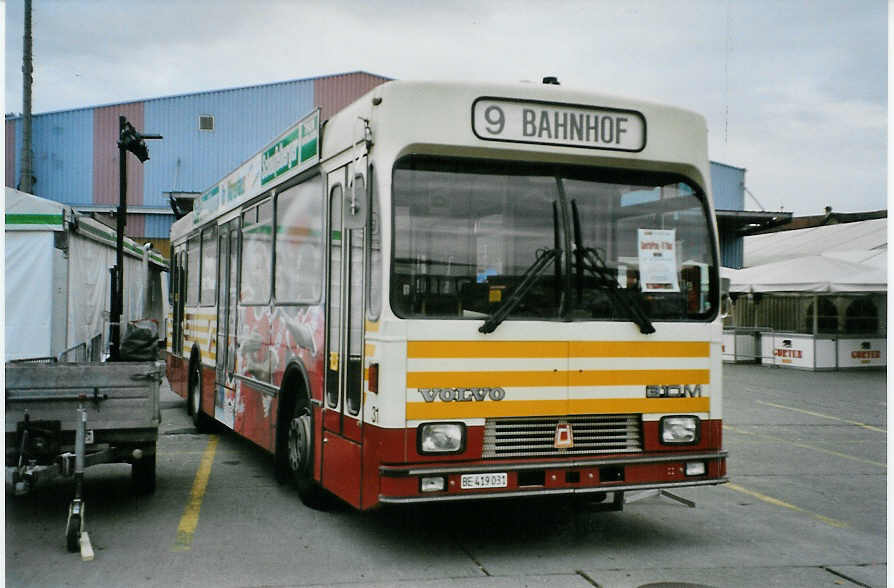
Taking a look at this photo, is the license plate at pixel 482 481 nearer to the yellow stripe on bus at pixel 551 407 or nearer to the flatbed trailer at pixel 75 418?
the yellow stripe on bus at pixel 551 407

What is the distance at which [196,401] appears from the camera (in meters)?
12.8

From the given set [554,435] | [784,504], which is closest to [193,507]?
[554,435]

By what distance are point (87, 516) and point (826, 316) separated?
2231cm

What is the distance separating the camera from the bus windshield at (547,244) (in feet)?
19.7

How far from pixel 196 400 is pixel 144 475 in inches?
183

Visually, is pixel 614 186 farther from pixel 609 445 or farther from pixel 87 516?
pixel 87 516

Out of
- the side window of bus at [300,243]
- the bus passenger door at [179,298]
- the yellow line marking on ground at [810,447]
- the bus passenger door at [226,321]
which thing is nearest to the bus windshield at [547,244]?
the side window of bus at [300,243]

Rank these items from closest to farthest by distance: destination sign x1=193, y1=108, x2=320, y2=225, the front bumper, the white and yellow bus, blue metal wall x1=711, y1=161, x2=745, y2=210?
the front bumper → the white and yellow bus → destination sign x1=193, y1=108, x2=320, y2=225 → blue metal wall x1=711, y1=161, x2=745, y2=210

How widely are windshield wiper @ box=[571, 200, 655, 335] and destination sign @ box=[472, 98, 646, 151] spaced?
1.53 ft

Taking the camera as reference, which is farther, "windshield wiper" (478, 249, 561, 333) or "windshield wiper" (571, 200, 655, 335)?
"windshield wiper" (571, 200, 655, 335)

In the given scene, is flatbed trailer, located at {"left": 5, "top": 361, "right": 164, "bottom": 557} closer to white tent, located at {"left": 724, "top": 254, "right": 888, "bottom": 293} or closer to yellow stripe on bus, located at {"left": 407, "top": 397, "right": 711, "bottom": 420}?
yellow stripe on bus, located at {"left": 407, "top": 397, "right": 711, "bottom": 420}

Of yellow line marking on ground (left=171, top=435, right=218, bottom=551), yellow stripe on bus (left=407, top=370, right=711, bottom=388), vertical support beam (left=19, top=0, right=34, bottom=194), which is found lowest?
yellow line marking on ground (left=171, top=435, right=218, bottom=551)

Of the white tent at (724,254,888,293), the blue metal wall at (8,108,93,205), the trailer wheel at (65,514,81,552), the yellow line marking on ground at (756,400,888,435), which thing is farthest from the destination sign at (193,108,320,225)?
the blue metal wall at (8,108,93,205)

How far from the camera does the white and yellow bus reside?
593 cm
